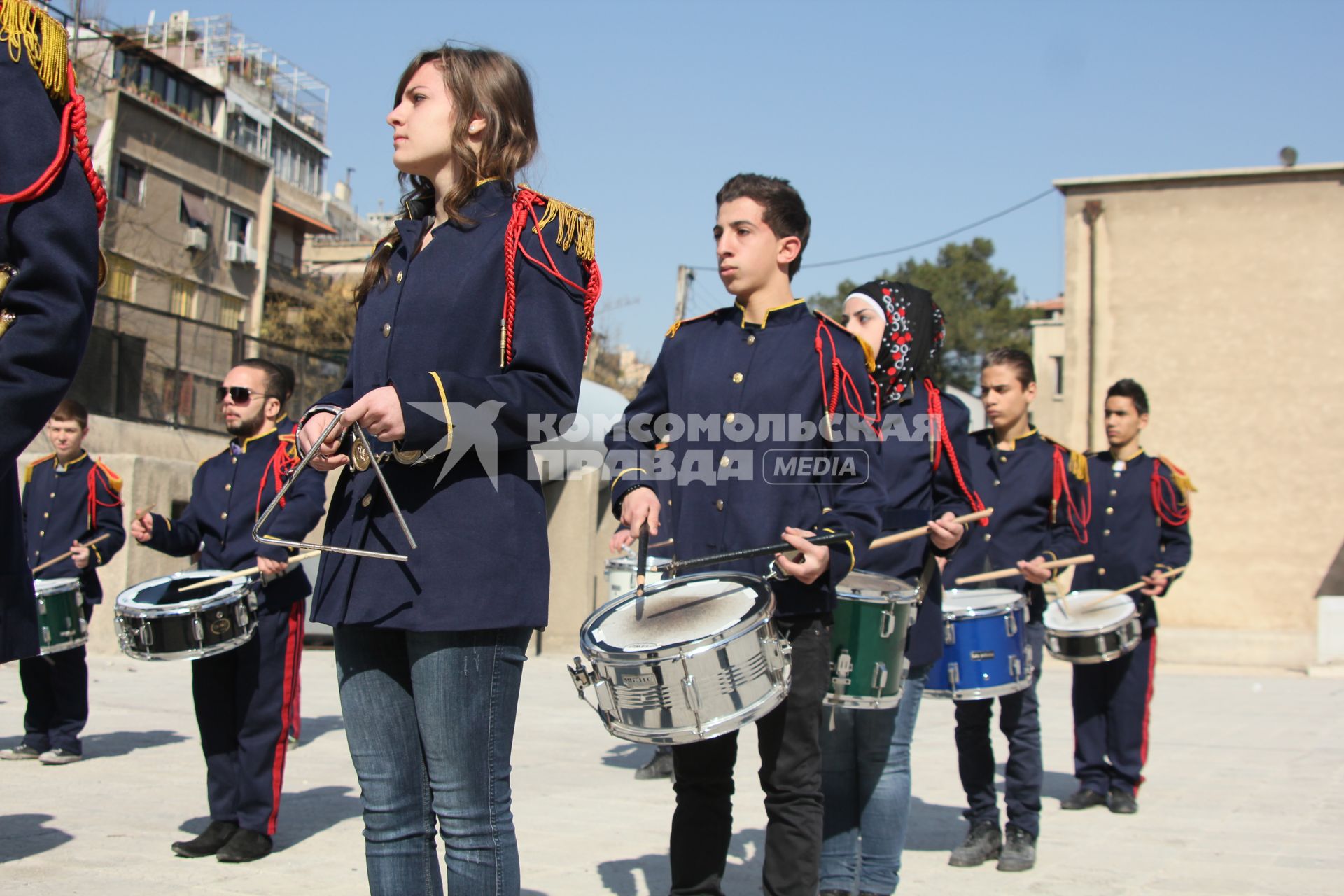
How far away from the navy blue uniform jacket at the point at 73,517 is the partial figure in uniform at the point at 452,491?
5571 millimetres

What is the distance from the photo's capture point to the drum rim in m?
3.23

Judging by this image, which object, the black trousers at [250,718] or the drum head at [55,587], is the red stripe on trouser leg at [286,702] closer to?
the black trousers at [250,718]

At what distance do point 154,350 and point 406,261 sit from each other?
16433mm

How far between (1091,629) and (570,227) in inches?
198

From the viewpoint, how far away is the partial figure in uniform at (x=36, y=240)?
2.20 meters

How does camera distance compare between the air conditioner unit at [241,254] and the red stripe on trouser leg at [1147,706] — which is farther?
the air conditioner unit at [241,254]

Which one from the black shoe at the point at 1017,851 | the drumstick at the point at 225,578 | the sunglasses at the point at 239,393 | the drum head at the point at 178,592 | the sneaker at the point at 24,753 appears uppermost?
the sunglasses at the point at 239,393

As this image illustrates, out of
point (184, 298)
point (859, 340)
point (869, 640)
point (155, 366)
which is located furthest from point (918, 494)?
point (184, 298)

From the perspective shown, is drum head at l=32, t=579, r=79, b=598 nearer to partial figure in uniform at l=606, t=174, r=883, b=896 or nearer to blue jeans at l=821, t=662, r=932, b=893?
partial figure in uniform at l=606, t=174, r=883, b=896

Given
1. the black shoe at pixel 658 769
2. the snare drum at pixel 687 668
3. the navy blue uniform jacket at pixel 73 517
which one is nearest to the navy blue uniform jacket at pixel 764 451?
the snare drum at pixel 687 668

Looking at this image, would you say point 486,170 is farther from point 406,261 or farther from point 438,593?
point 438,593

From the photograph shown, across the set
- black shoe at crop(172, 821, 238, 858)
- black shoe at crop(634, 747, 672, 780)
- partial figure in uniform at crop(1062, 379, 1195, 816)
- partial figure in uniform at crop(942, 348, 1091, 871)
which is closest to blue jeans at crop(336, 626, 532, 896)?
black shoe at crop(172, 821, 238, 858)

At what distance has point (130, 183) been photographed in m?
34.5

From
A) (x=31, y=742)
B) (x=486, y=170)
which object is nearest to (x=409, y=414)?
(x=486, y=170)
